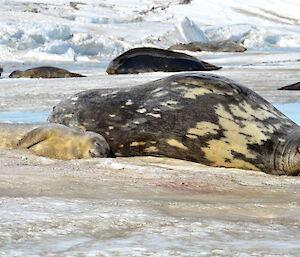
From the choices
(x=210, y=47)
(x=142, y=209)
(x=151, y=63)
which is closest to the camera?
(x=142, y=209)

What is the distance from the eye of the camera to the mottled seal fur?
2678 millimetres

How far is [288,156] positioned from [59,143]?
42.8 inches

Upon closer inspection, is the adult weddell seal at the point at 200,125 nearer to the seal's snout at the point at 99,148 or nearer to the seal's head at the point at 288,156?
the seal's head at the point at 288,156

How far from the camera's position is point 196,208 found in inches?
55.4

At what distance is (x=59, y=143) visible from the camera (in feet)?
8.91

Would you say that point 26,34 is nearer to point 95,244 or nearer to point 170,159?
point 170,159

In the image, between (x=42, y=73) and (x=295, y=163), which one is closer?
(x=295, y=163)

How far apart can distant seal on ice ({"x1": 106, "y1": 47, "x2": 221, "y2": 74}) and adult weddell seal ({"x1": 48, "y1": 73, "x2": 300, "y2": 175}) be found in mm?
7080

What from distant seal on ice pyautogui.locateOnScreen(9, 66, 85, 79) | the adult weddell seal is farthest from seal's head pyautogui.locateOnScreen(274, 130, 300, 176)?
distant seal on ice pyautogui.locateOnScreen(9, 66, 85, 79)

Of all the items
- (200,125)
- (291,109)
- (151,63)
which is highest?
(200,125)

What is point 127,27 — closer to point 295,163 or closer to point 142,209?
point 295,163

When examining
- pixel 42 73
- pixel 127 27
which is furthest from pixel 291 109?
pixel 127 27

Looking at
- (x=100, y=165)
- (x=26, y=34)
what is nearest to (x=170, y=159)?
(x=100, y=165)

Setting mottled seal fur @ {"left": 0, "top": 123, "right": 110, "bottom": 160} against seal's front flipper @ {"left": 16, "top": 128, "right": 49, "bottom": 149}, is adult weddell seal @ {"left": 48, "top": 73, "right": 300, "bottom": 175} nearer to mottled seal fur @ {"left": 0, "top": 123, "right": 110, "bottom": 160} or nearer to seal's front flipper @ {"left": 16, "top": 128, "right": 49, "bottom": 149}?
mottled seal fur @ {"left": 0, "top": 123, "right": 110, "bottom": 160}
